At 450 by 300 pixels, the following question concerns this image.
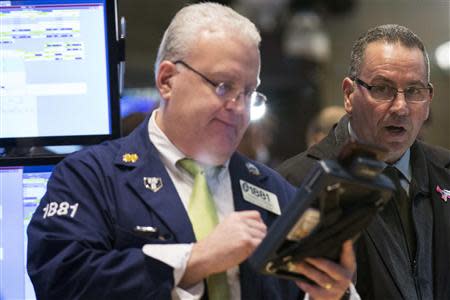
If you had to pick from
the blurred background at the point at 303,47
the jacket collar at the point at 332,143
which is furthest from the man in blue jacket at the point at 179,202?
the blurred background at the point at 303,47

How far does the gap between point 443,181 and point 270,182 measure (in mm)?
999

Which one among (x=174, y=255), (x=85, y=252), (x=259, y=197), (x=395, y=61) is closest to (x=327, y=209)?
(x=174, y=255)

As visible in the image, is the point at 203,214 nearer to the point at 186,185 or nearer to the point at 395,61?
the point at 186,185

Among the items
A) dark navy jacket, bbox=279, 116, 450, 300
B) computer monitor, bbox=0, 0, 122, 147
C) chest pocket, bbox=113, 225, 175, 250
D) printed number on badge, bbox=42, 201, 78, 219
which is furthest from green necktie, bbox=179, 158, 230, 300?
dark navy jacket, bbox=279, 116, 450, 300

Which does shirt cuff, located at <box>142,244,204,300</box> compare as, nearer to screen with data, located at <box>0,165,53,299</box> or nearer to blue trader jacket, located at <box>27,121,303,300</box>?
blue trader jacket, located at <box>27,121,303,300</box>

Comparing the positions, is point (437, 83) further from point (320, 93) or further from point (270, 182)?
point (270, 182)

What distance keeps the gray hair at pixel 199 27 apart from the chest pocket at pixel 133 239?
0.53 meters

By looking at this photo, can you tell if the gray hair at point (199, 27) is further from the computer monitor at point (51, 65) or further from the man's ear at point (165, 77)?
the computer monitor at point (51, 65)

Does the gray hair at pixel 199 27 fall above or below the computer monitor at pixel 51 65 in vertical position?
above

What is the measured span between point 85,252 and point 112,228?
0.14m

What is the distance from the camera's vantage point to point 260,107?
277cm

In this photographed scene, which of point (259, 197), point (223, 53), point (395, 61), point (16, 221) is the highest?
point (223, 53)

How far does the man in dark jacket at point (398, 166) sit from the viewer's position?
3.08 meters

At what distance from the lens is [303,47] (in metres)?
12.6
